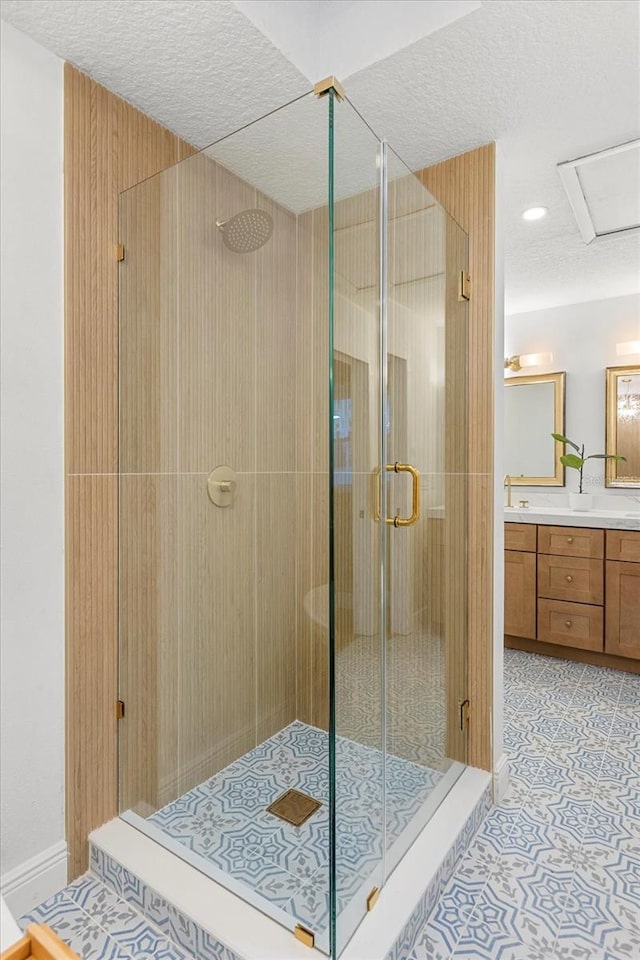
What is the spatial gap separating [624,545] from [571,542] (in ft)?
0.92

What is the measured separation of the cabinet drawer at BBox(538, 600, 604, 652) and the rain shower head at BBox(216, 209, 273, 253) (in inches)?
110

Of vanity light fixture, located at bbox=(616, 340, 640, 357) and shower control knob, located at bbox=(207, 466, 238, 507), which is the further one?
vanity light fixture, located at bbox=(616, 340, 640, 357)

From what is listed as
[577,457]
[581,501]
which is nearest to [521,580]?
[581,501]

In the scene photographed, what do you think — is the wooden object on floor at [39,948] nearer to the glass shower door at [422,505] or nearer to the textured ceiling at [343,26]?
the glass shower door at [422,505]

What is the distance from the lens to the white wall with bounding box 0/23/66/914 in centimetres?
140

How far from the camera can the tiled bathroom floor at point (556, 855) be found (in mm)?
1382

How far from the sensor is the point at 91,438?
1.60m

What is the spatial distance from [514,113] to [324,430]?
126cm

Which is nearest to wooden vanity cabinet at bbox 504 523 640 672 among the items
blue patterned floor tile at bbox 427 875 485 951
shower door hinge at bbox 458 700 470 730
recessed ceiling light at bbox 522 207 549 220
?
shower door hinge at bbox 458 700 470 730

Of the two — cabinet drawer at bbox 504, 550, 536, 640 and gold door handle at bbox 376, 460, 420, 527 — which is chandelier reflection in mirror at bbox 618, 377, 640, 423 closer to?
cabinet drawer at bbox 504, 550, 536, 640

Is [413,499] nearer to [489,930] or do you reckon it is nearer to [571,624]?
[489,930]

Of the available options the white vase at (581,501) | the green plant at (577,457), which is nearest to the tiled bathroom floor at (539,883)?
the white vase at (581,501)

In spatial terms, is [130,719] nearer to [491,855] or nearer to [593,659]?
[491,855]

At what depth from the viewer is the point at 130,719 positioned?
1671 millimetres
